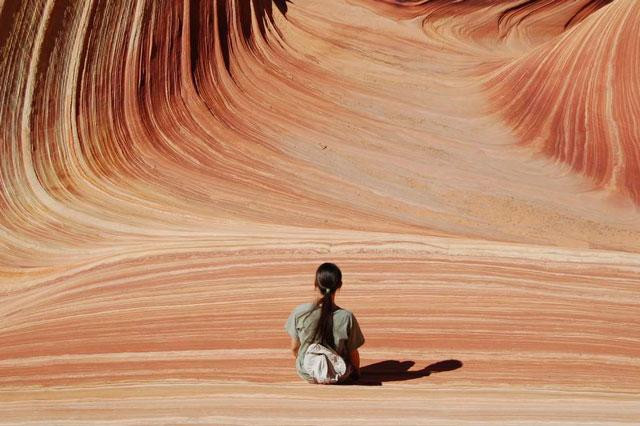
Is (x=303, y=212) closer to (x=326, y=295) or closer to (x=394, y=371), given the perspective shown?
(x=394, y=371)

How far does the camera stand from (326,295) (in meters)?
3.60

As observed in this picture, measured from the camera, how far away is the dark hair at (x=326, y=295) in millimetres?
3535

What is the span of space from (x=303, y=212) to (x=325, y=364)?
12.1 feet

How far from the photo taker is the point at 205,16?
10.3 meters

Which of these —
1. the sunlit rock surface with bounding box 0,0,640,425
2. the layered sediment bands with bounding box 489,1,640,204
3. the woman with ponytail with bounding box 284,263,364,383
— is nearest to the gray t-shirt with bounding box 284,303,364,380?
the woman with ponytail with bounding box 284,263,364,383

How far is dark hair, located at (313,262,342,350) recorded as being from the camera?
11.6 feet

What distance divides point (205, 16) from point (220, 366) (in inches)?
275

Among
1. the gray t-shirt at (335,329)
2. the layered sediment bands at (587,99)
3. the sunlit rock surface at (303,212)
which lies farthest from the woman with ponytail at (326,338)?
the layered sediment bands at (587,99)

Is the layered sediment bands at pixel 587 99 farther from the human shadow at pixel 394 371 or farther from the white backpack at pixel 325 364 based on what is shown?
the white backpack at pixel 325 364

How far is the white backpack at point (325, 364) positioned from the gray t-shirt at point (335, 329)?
Result: 0.04m

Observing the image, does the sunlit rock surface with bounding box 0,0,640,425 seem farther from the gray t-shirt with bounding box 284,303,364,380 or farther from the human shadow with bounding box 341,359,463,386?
the gray t-shirt with bounding box 284,303,364,380

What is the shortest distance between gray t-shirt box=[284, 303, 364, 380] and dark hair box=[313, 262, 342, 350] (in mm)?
23

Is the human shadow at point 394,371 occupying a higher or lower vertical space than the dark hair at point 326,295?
lower

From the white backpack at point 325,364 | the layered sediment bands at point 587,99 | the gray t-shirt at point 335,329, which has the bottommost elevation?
the white backpack at point 325,364
